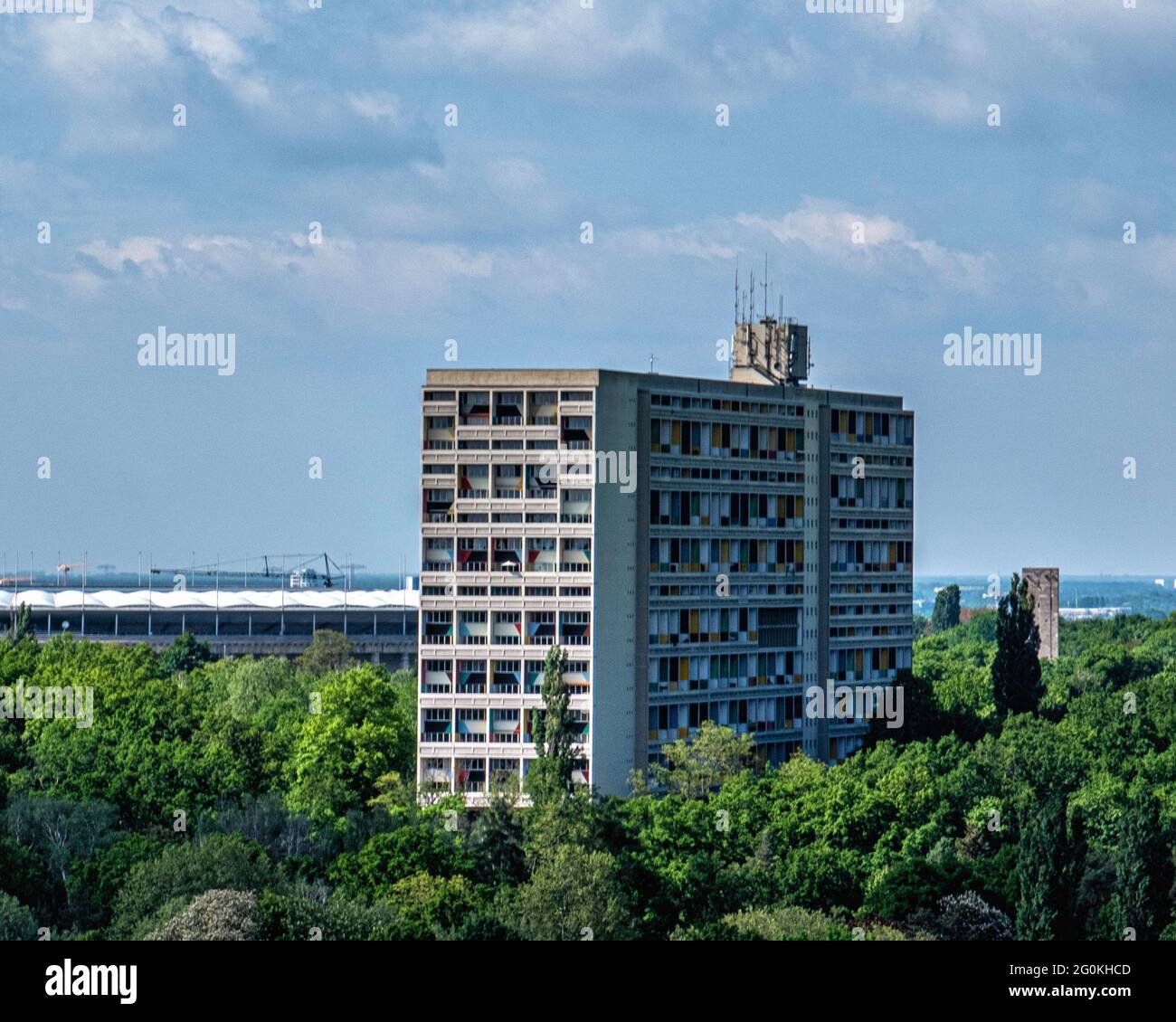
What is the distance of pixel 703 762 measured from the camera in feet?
339

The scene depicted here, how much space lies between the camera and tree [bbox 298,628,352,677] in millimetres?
157750

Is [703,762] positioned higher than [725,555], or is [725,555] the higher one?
[725,555]

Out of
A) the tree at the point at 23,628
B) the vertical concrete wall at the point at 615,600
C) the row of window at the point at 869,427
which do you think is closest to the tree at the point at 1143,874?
the vertical concrete wall at the point at 615,600

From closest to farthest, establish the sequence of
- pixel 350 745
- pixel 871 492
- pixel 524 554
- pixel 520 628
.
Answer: pixel 350 745
pixel 520 628
pixel 524 554
pixel 871 492

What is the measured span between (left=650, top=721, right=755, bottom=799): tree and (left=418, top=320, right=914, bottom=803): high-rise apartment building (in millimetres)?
1857

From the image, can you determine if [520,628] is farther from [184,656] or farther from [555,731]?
[184,656]

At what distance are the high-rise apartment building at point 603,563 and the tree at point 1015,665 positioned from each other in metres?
20.3

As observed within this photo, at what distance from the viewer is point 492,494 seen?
10431 centimetres

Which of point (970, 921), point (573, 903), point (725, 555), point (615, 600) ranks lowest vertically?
point (970, 921)

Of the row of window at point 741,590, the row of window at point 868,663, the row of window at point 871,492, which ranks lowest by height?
the row of window at point 868,663

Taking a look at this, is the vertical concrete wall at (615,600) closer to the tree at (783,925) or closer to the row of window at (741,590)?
the row of window at (741,590)

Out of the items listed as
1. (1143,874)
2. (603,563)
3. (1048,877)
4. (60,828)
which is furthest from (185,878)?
(1143,874)

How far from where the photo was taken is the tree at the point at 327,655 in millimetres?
157750

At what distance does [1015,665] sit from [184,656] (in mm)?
63332
